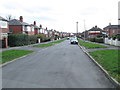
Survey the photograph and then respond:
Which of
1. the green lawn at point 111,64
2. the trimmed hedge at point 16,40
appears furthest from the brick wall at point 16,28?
the green lawn at point 111,64

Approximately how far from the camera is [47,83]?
21.3 ft

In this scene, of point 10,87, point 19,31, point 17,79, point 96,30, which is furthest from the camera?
point 96,30

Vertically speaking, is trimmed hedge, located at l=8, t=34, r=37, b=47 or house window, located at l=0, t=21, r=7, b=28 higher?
house window, located at l=0, t=21, r=7, b=28

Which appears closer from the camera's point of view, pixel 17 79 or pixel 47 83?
pixel 47 83

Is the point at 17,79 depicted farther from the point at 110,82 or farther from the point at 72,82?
the point at 110,82

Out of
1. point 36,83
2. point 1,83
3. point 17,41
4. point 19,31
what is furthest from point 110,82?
point 19,31

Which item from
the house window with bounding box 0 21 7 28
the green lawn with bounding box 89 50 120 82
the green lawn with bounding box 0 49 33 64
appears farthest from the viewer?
the house window with bounding box 0 21 7 28

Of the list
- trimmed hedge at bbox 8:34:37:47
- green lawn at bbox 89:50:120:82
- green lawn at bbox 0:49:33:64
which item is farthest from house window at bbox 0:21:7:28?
green lawn at bbox 89:50:120:82

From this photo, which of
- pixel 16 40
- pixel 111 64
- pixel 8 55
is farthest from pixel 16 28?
pixel 111 64

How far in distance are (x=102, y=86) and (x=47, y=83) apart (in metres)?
2.08

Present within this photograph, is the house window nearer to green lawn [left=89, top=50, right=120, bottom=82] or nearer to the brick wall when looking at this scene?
the brick wall

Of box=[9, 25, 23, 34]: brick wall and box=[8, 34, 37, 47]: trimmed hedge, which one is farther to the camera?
box=[9, 25, 23, 34]: brick wall

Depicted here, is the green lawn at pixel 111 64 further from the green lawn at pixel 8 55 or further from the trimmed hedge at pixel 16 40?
the trimmed hedge at pixel 16 40

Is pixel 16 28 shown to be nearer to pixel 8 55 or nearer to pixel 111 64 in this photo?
pixel 8 55
